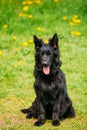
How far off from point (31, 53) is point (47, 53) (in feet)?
17.0

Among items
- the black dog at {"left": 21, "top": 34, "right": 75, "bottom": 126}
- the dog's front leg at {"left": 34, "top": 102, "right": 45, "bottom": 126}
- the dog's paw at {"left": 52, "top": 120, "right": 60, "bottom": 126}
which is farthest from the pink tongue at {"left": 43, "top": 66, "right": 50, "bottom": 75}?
the dog's paw at {"left": 52, "top": 120, "right": 60, "bottom": 126}

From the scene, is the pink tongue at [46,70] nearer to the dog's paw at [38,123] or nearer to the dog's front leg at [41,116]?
the dog's front leg at [41,116]

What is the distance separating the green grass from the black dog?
0.22m

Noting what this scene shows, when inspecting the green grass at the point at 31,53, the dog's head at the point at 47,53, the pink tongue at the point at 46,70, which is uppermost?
the dog's head at the point at 47,53

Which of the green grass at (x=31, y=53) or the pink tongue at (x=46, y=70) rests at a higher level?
the pink tongue at (x=46, y=70)

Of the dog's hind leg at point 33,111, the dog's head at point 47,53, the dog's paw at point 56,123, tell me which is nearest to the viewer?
the dog's head at point 47,53

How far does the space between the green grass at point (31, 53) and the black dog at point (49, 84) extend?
0.72 ft

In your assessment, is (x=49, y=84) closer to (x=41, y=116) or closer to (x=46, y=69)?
(x=46, y=69)

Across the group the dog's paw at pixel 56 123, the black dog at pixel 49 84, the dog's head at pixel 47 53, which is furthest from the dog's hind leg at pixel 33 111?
the dog's head at pixel 47 53

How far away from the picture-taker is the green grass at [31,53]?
903 centimetres

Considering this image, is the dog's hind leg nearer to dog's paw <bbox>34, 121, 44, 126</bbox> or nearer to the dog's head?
dog's paw <bbox>34, 121, 44, 126</bbox>

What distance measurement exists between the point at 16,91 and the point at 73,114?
84.0 inches

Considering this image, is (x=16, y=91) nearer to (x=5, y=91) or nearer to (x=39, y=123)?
(x=5, y=91)

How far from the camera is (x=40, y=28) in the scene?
49.7ft
